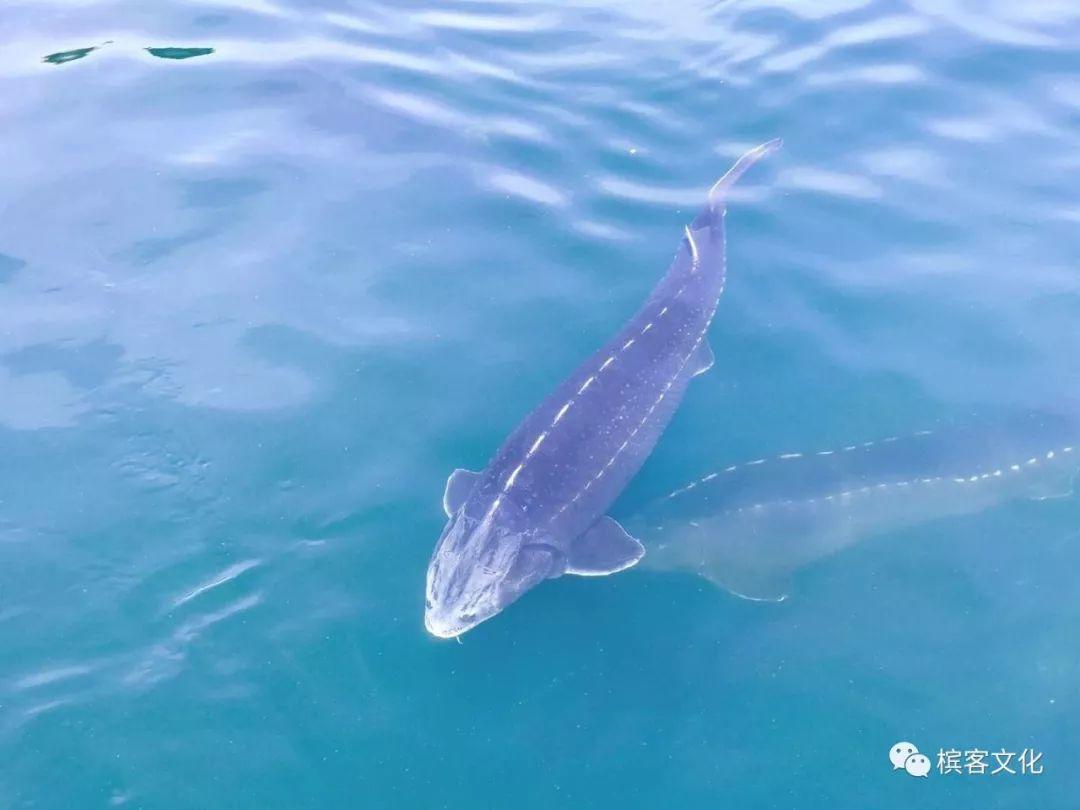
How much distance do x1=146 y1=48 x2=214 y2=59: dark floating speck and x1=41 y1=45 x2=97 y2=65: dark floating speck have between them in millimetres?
838

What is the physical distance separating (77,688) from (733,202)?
7829mm

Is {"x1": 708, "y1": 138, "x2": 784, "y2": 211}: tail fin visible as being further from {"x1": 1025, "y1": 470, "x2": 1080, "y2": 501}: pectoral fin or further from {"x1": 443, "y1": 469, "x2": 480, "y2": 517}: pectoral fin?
{"x1": 443, "y1": 469, "x2": 480, "y2": 517}: pectoral fin

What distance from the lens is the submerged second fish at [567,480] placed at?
6.29 m

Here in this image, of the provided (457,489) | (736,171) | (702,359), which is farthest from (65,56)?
(702,359)

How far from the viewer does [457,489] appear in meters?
6.89

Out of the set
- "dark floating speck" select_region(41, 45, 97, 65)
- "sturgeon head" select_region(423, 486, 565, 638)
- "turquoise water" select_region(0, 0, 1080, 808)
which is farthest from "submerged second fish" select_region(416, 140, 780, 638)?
"dark floating speck" select_region(41, 45, 97, 65)

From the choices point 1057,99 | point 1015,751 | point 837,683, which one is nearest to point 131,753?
point 837,683

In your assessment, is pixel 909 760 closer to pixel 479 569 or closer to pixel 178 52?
pixel 479 569

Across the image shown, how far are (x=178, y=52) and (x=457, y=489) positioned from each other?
8824 millimetres

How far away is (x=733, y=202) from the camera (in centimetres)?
1015

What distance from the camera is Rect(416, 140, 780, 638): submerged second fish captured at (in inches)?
248

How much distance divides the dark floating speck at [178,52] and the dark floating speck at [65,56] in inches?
33.0

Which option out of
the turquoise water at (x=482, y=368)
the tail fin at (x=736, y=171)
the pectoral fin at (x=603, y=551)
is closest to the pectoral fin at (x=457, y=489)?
the turquoise water at (x=482, y=368)

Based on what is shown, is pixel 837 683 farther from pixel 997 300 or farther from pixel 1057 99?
pixel 1057 99
